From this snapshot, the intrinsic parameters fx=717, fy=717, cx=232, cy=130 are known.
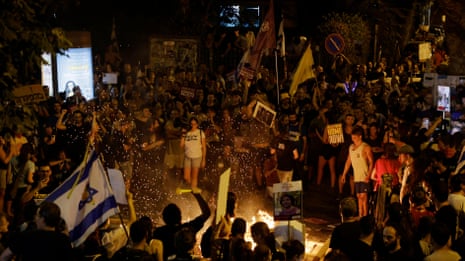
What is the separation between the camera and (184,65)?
23.3 m

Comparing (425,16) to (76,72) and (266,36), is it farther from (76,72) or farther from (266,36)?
(266,36)

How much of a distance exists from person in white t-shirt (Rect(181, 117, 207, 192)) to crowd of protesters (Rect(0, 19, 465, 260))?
20mm

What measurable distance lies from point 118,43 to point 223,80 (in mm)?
6328

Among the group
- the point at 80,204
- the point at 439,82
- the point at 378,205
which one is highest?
the point at 439,82

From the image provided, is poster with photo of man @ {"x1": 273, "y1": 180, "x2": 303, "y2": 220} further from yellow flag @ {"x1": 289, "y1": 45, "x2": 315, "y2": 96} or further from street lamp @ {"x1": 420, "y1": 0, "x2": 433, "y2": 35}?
street lamp @ {"x1": 420, "y1": 0, "x2": 433, "y2": 35}

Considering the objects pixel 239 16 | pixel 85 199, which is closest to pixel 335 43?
pixel 239 16

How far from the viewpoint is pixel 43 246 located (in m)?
6.01

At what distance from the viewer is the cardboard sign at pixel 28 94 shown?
826cm

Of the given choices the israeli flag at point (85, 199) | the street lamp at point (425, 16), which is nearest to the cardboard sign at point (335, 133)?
the israeli flag at point (85, 199)

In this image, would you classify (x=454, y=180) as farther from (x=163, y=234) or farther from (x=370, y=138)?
(x=370, y=138)

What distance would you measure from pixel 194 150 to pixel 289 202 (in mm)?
6141

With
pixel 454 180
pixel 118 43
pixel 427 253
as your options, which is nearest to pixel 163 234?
pixel 427 253

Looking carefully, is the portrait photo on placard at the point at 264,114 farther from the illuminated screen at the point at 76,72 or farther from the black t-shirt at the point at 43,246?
the black t-shirt at the point at 43,246

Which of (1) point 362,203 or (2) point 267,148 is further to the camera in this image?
(2) point 267,148
